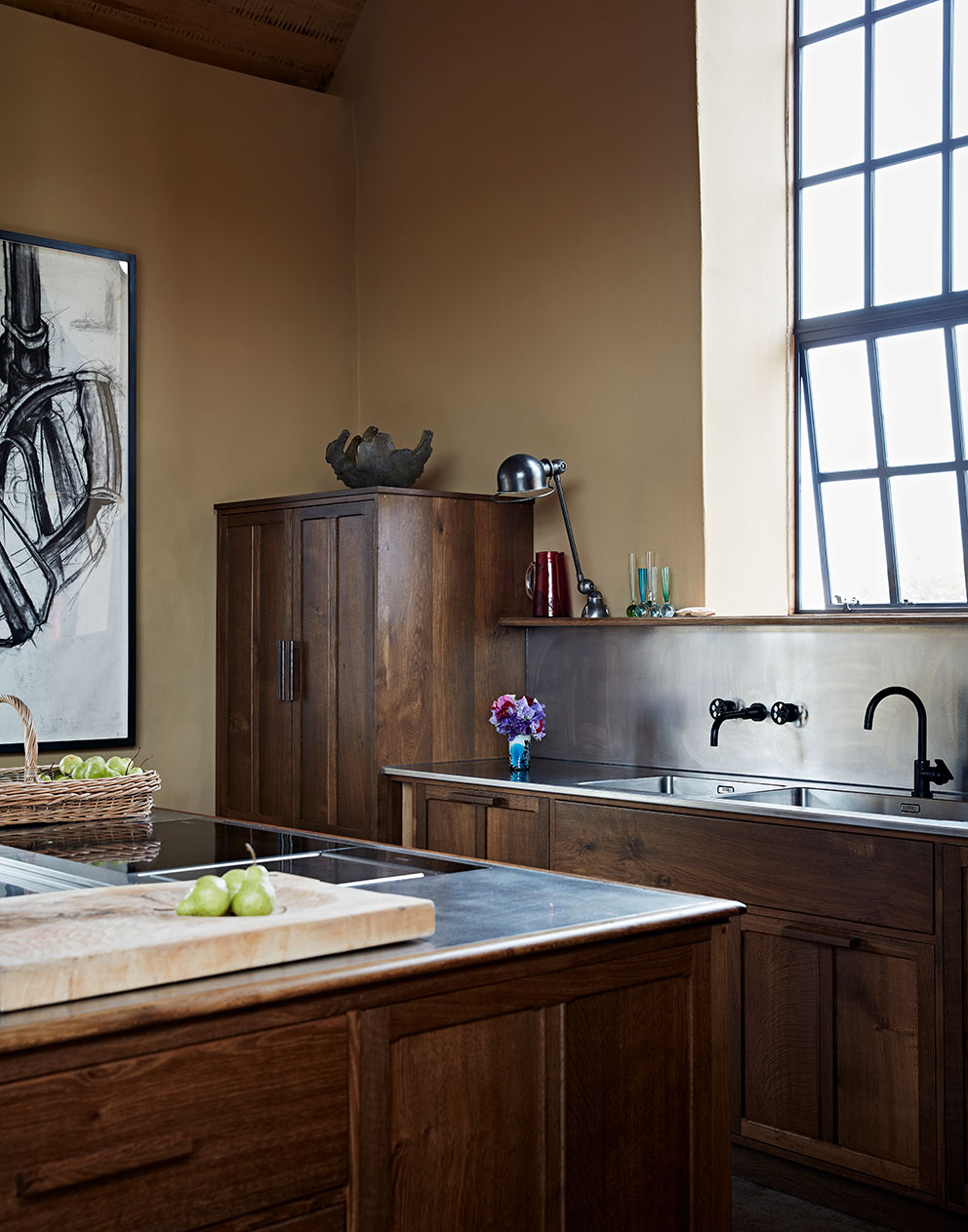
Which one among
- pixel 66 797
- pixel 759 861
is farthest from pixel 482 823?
pixel 66 797

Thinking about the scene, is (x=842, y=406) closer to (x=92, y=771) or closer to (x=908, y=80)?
(x=908, y=80)

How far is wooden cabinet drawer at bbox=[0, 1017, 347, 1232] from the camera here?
1.36 meters

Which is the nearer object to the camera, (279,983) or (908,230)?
(279,983)

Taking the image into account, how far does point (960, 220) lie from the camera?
3.99 meters

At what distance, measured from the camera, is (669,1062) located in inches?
78.7

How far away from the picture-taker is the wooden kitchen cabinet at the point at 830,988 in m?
3.02

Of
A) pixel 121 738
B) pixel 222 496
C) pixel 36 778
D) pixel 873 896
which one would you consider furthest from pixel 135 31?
pixel 873 896

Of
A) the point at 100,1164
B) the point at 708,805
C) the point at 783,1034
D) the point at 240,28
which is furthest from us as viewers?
the point at 240,28

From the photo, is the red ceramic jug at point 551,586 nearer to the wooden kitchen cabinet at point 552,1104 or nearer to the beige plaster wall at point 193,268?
the beige plaster wall at point 193,268

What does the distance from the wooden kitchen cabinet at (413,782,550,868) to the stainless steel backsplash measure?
64cm

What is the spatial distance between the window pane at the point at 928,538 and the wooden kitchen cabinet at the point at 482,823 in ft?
4.49

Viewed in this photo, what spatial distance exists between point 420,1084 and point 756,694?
8.77 feet

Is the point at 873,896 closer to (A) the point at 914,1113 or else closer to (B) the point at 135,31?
(A) the point at 914,1113

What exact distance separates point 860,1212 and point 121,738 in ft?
10.9
